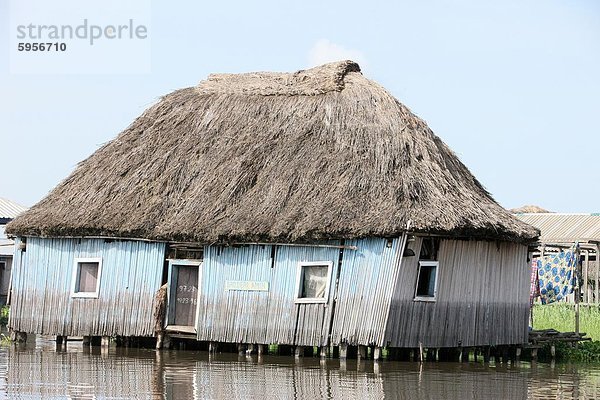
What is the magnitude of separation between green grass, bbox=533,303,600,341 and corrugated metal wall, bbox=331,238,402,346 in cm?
778

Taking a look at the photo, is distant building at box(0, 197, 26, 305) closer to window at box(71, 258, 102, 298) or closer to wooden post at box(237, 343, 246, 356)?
window at box(71, 258, 102, 298)

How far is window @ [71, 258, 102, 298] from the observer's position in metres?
28.0

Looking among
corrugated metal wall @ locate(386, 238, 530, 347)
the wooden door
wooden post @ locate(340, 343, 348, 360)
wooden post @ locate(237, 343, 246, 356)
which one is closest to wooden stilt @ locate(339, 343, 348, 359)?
wooden post @ locate(340, 343, 348, 360)

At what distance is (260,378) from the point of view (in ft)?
68.8

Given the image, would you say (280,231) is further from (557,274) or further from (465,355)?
(557,274)

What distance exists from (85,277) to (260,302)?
4838mm

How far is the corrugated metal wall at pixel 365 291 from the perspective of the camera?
23984 millimetres

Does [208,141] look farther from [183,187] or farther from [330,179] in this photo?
[330,179]

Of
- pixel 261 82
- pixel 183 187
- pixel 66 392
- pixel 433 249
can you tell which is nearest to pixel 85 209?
pixel 183 187

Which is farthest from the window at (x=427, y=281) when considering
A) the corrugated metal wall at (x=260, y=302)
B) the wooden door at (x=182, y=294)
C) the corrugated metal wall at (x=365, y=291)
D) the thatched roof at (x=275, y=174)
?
the wooden door at (x=182, y=294)

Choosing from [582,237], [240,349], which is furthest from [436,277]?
[582,237]

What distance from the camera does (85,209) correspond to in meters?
27.8

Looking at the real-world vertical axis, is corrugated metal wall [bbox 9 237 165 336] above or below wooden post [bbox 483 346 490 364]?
above

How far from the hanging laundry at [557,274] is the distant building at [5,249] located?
675 inches
